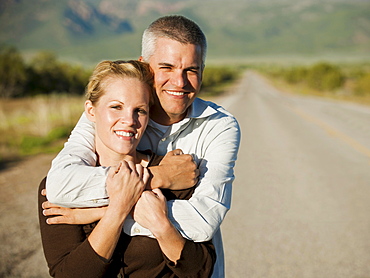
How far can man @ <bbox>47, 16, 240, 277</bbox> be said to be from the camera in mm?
1640

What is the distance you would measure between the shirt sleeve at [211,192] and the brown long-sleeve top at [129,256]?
83 millimetres

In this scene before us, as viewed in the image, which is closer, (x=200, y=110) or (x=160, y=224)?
(x=160, y=224)

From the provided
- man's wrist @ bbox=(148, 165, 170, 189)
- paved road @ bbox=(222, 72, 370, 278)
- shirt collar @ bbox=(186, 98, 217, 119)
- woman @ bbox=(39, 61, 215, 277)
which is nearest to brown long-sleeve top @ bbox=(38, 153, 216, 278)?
woman @ bbox=(39, 61, 215, 277)

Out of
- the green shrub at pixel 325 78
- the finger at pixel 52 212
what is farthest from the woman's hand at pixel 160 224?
the green shrub at pixel 325 78

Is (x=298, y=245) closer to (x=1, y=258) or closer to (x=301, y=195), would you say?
(x=301, y=195)

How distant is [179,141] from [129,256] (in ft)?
2.42

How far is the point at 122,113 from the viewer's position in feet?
5.65

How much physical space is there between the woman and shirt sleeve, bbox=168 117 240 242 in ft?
0.24

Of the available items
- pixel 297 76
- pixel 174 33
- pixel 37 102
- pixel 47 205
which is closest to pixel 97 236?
pixel 47 205

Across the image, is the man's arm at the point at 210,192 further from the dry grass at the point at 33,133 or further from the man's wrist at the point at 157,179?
the dry grass at the point at 33,133

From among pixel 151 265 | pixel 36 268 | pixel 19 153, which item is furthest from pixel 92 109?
pixel 19 153

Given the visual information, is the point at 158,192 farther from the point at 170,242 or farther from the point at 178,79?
the point at 178,79

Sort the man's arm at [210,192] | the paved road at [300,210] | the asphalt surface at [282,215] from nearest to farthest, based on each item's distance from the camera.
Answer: the man's arm at [210,192], the asphalt surface at [282,215], the paved road at [300,210]

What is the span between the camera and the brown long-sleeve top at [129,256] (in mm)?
1615
